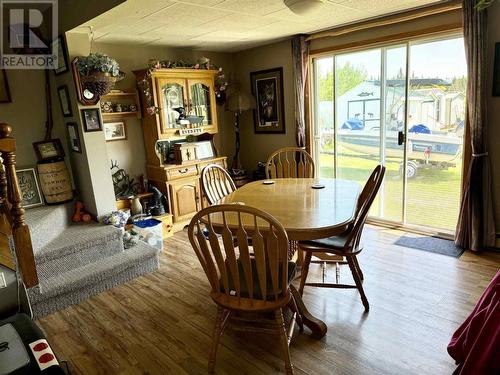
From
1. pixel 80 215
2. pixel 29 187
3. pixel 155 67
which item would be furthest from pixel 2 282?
pixel 155 67

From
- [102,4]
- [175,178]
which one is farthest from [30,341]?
[175,178]

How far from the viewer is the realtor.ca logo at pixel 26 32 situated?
10.4 ft

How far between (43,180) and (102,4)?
1.80m

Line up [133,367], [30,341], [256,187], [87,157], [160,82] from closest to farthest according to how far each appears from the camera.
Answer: [30,341], [133,367], [256,187], [87,157], [160,82]

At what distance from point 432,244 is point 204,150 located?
283 centimetres

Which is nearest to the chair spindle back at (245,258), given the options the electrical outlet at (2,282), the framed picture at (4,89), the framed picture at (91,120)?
the electrical outlet at (2,282)

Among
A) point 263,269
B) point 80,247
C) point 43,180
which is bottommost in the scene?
point 80,247

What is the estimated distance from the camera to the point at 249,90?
198 inches

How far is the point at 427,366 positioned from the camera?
1.88m

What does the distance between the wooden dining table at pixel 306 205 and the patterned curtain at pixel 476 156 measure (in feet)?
3.93

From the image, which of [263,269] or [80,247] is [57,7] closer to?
[80,247]

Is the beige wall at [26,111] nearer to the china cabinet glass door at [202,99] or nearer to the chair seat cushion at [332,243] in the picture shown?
the china cabinet glass door at [202,99]

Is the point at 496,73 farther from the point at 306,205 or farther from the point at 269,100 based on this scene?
the point at 269,100

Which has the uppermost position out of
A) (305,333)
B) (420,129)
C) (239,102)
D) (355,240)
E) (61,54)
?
(61,54)
